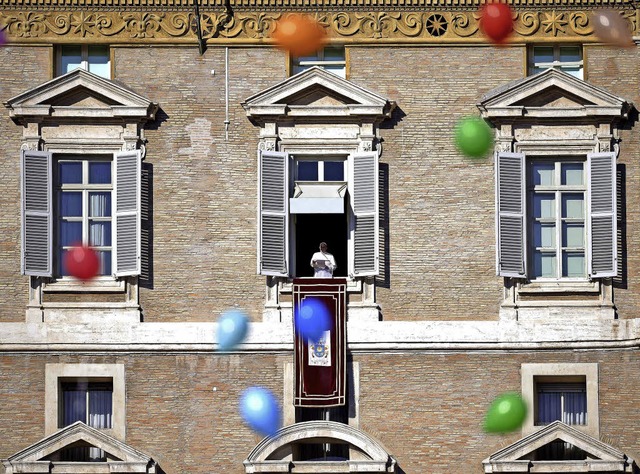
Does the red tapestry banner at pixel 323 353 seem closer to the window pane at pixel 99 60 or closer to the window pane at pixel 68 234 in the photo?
the window pane at pixel 68 234

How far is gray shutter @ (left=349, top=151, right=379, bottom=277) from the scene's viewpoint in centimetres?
3781

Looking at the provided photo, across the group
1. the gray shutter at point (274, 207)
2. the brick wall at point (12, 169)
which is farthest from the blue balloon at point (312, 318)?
the brick wall at point (12, 169)

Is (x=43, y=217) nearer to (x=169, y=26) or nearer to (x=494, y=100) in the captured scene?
(x=169, y=26)

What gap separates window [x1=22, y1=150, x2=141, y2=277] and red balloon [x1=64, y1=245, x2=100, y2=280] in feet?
0.54

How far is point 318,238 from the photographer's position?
38406mm

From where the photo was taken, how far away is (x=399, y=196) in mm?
38156

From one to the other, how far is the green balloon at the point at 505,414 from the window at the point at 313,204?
3030mm

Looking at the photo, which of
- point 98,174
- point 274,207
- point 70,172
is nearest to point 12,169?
point 70,172

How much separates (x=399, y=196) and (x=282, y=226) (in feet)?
Result: 6.81

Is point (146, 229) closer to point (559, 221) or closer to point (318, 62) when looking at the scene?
point (318, 62)

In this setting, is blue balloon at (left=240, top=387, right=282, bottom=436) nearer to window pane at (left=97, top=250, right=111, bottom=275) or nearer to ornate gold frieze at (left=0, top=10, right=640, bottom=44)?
window pane at (left=97, top=250, right=111, bottom=275)

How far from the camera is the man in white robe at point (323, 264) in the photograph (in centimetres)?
3778

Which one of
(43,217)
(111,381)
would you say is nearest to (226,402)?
(111,381)

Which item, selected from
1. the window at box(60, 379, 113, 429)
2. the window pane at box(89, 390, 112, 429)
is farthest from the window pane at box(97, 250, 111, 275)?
the window pane at box(89, 390, 112, 429)
